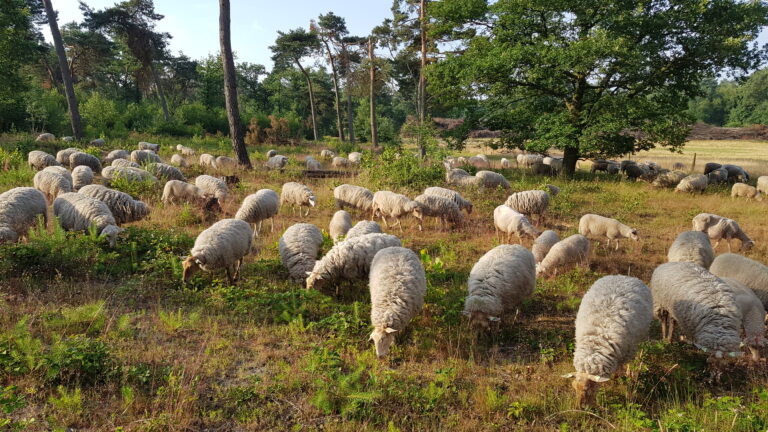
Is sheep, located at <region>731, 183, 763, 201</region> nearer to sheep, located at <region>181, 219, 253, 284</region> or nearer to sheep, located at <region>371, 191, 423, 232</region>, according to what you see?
sheep, located at <region>371, 191, 423, 232</region>

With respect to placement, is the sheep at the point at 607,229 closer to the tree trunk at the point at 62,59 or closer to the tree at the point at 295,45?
the tree trunk at the point at 62,59

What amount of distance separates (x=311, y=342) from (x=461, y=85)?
1526 centimetres

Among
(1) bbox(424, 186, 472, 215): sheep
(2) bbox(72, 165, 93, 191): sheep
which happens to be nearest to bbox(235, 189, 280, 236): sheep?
(1) bbox(424, 186, 472, 215): sheep

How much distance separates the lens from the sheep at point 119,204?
8.99 meters

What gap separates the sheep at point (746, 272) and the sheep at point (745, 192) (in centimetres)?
1231

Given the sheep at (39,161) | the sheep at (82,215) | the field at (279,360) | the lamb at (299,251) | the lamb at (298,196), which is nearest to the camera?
the field at (279,360)

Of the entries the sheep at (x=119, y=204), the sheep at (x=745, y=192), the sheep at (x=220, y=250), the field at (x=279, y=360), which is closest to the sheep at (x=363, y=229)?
the field at (x=279, y=360)

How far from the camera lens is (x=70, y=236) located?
6.81m

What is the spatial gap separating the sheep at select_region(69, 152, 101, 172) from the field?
34.5ft

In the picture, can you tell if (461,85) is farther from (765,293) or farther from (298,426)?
(298,426)

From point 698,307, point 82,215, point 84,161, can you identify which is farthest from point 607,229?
point 84,161

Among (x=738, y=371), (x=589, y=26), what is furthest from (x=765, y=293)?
(x=589, y=26)

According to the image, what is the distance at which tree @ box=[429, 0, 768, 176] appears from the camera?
14.9m

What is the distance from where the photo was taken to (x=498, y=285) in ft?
18.1
